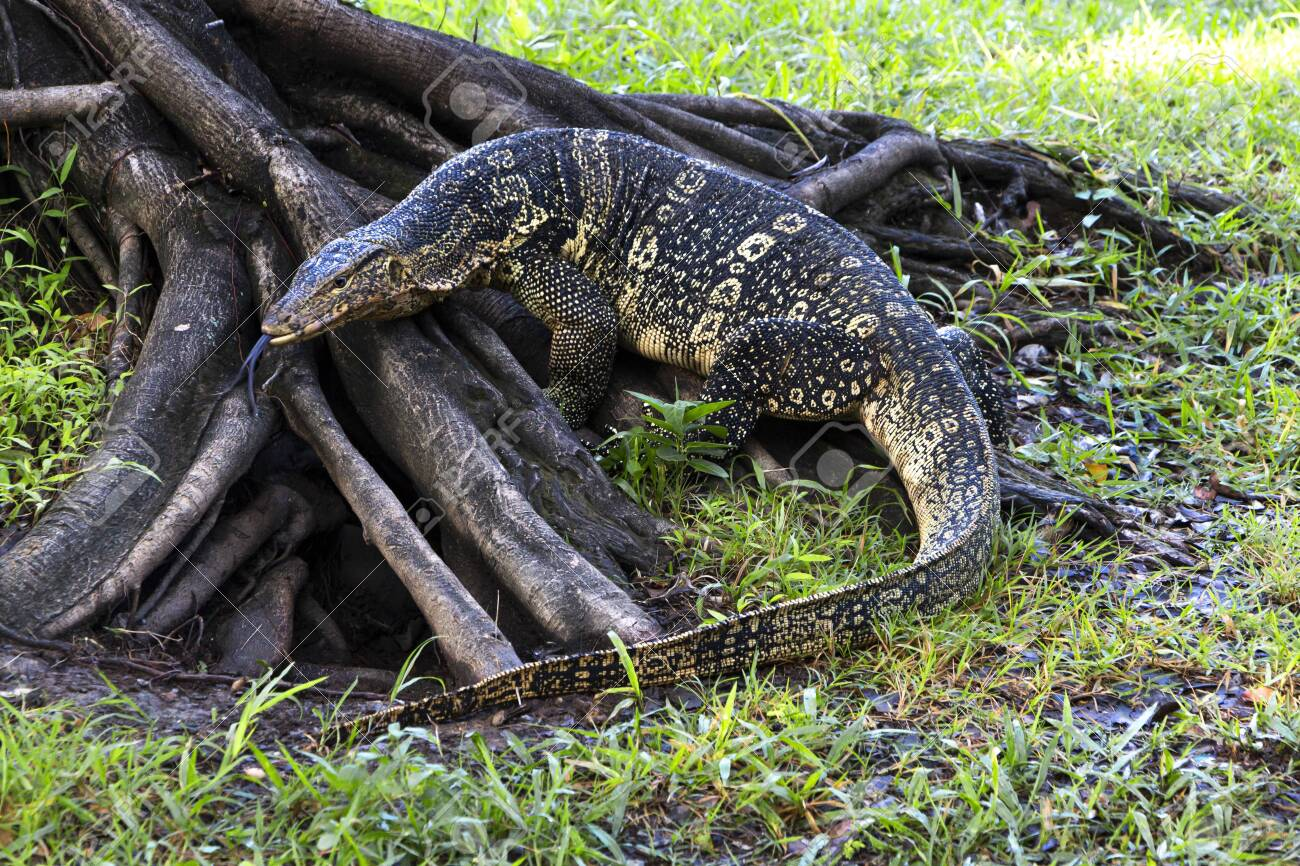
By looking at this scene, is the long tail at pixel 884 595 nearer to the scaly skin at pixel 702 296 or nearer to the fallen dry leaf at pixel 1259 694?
the scaly skin at pixel 702 296

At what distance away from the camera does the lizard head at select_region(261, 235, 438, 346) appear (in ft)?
14.2

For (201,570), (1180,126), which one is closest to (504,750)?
(201,570)

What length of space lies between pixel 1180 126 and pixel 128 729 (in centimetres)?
707

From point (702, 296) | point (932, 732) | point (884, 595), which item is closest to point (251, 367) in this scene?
point (702, 296)

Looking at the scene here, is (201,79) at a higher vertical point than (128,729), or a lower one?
higher

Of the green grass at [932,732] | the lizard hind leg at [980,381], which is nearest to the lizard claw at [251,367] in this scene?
the green grass at [932,732]

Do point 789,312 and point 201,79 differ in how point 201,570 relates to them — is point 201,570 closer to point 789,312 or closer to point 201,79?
point 201,79

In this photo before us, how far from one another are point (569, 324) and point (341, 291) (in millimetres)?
1031

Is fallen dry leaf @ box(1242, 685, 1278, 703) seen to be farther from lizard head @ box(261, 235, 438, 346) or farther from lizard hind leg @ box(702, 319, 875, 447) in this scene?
lizard head @ box(261, 235, 438, 346)

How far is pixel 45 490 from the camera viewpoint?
13.5 ft

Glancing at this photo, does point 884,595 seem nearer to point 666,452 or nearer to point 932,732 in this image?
point 932,732

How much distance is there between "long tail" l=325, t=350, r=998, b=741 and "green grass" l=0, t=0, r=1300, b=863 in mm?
89

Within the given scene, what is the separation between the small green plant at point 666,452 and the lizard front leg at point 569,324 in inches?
16.0

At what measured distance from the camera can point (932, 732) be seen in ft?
11.4
